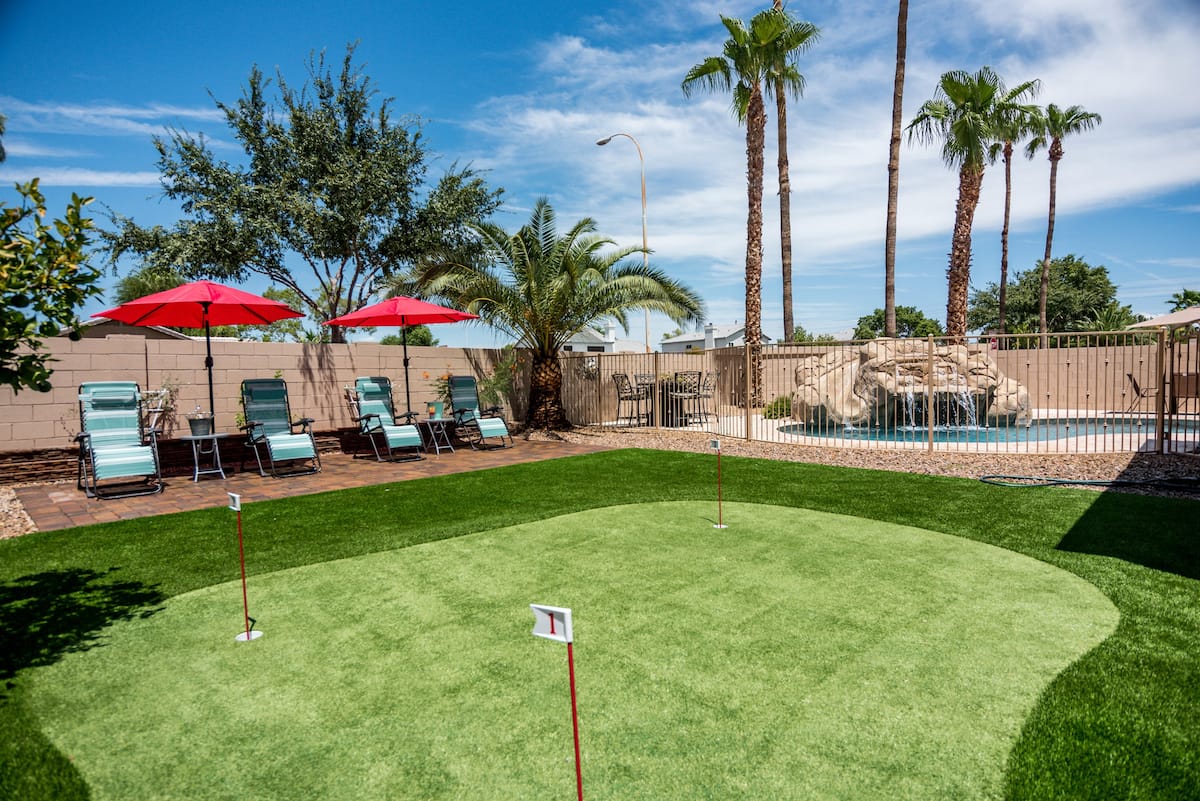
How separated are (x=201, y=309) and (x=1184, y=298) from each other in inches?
2001

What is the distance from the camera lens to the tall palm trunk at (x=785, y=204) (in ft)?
67.2

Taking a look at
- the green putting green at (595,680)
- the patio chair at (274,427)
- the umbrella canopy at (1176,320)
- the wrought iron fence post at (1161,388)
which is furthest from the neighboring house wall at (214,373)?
the umbrella canopy at (1176,320)

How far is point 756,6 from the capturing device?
1819 cm

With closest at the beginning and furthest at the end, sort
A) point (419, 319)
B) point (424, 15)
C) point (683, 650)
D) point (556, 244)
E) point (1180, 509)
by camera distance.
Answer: point (683, 650), point (1180, 509), point (419, 319), point (556, 244), point (424, 15)

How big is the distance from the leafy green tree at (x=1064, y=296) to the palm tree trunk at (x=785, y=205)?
2451 centimetres

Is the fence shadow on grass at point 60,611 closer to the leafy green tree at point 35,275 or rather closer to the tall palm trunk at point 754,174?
the leafy green tree at point 35,275

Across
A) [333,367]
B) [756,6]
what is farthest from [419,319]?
[756,6]

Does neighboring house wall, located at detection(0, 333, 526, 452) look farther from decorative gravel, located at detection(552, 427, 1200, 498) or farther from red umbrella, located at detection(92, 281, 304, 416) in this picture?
decorative gravel, located at detection(552, 427, 1200, 498)

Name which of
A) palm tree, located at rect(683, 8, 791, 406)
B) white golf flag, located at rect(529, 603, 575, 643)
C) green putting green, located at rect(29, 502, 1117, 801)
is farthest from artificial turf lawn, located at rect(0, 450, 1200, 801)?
palm tree, located at rect(683, 8, 791, 406)

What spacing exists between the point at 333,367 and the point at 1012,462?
1168 centimetres

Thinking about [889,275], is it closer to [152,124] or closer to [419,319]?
[419,319]

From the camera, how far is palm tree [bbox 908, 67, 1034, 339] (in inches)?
713

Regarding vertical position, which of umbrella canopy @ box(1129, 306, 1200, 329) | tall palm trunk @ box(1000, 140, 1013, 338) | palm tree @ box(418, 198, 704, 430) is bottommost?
umbrella canopy @ box(1129, 306, 1200, 329)

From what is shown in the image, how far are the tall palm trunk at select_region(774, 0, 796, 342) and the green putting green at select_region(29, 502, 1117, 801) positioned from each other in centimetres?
1764
